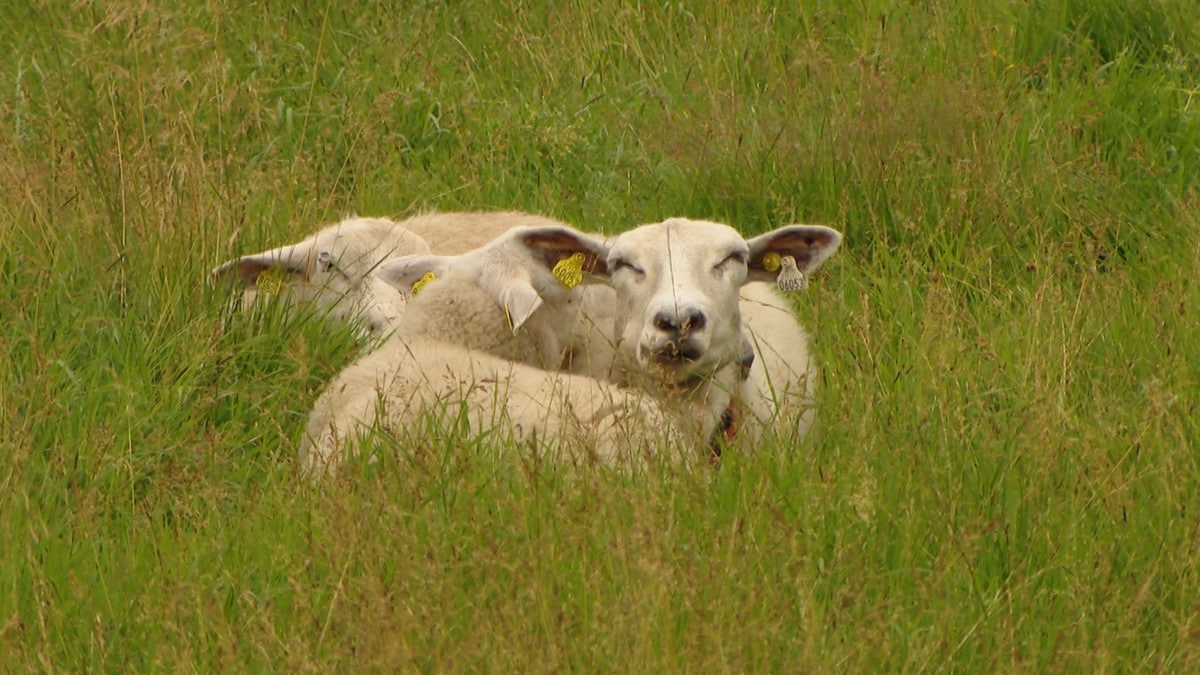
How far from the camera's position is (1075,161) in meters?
7.03

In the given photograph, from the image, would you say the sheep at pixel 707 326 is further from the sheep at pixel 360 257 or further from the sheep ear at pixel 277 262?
the sheep ear at pixel 277 262

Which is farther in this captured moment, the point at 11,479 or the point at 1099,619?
the point at 11,479

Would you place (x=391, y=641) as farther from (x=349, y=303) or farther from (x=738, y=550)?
(x=349, y=303)

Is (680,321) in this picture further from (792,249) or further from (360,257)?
(360,257)

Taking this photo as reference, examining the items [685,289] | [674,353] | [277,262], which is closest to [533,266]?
[685,289]

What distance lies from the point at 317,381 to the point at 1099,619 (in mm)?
2944

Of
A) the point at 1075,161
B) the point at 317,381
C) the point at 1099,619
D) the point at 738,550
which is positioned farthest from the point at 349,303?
the point at 1099,619

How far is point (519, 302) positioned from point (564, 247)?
0.91 ft

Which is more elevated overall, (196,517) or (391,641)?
(391,641)

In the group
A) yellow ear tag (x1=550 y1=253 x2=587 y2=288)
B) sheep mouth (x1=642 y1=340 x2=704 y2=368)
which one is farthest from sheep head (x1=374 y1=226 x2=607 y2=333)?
sheep mouth (x1=642 y1=340 x2=704 y2=368)

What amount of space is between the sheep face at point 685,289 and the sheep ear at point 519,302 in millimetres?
278

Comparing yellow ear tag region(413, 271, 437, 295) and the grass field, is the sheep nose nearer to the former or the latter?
the grass field

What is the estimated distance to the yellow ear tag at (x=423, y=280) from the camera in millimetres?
6426

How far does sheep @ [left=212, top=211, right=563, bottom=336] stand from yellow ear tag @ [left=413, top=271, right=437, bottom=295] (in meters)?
0.20
